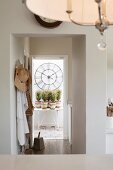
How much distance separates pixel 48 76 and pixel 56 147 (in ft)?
10.4

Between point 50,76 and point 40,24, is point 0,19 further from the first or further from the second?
point 50,76

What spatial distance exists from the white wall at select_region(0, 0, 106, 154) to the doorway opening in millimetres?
4259

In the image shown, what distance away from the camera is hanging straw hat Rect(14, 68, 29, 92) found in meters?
3.45

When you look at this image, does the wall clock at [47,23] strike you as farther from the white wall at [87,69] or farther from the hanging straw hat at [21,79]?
the hanging straw hat at [21,79]

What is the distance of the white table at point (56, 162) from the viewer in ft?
5.00

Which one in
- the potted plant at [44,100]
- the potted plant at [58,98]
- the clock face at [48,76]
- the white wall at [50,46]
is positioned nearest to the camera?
the white wall at [50,46]

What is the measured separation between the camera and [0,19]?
10.5 feet

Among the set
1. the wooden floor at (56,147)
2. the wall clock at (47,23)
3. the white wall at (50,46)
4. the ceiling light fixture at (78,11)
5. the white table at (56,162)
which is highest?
the white wall at (50,46)

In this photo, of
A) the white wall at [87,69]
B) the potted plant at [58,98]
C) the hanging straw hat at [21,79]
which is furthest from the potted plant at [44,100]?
the white wall at [87,69]

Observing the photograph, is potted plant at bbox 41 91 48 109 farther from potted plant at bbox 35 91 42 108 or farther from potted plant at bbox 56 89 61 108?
potted plant at bbox 56 89 61 108

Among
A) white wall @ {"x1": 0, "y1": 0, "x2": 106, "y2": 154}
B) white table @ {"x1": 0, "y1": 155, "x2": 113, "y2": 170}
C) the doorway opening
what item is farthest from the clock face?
white table @ {"x1": 0, "y1": 155, "x2": 113, "y2": 170}

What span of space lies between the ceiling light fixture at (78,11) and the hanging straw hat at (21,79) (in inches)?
80.8

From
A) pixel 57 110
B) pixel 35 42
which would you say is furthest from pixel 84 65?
pixel 57 110

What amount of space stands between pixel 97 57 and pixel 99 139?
1.00 meters
